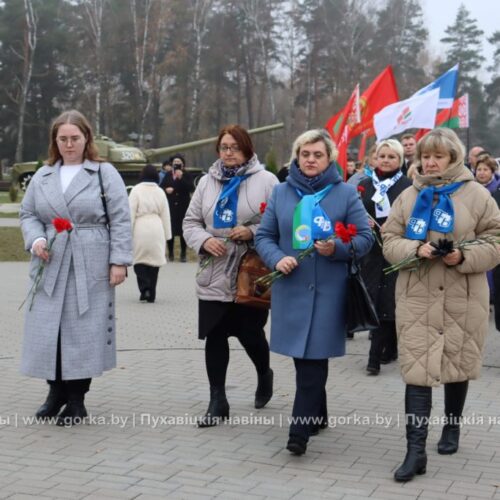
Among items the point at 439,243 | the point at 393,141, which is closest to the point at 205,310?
the point at 439,243

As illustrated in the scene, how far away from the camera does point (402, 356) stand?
508 cm

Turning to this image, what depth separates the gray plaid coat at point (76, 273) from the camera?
5.89 meters

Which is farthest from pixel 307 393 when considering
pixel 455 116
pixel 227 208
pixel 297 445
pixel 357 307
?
pixel 455 116

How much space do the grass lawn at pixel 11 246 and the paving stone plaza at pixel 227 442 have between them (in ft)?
31.7

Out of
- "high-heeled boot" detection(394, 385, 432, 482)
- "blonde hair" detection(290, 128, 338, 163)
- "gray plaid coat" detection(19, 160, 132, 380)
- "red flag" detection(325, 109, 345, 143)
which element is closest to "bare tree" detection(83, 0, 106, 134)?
"red flag" detection(325, 109, 345, 143)

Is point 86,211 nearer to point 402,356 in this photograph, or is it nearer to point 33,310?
point 33,310

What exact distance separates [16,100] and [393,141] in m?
51.4

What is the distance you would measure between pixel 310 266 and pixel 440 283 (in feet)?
2.24

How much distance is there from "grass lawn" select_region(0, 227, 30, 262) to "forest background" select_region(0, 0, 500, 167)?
29.9 meters

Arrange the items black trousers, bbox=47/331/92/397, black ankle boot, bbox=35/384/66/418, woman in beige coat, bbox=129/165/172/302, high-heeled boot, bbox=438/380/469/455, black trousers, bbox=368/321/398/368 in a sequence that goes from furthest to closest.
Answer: woman in beige coat, bbox=129/165/172/302 < black trousers, bbox=368/321/398/368 < black ankle boot, bbox=35/384/66/418 < black trousers, bbox=47/331/92/397 < high-heeled boot, bbox=438/380/469/455

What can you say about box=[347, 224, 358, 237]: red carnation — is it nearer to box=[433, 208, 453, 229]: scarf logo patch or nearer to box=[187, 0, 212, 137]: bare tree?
box=[433, 208, 453, 229]: scarf logo patch

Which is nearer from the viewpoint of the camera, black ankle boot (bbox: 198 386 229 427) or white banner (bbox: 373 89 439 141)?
black ankle boot (bbox: 198 386 229 427)

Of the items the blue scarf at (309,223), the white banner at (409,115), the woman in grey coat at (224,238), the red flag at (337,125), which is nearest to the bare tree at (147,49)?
the red flag at (337,125)

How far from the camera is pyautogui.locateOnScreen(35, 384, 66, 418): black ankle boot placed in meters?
6.13
